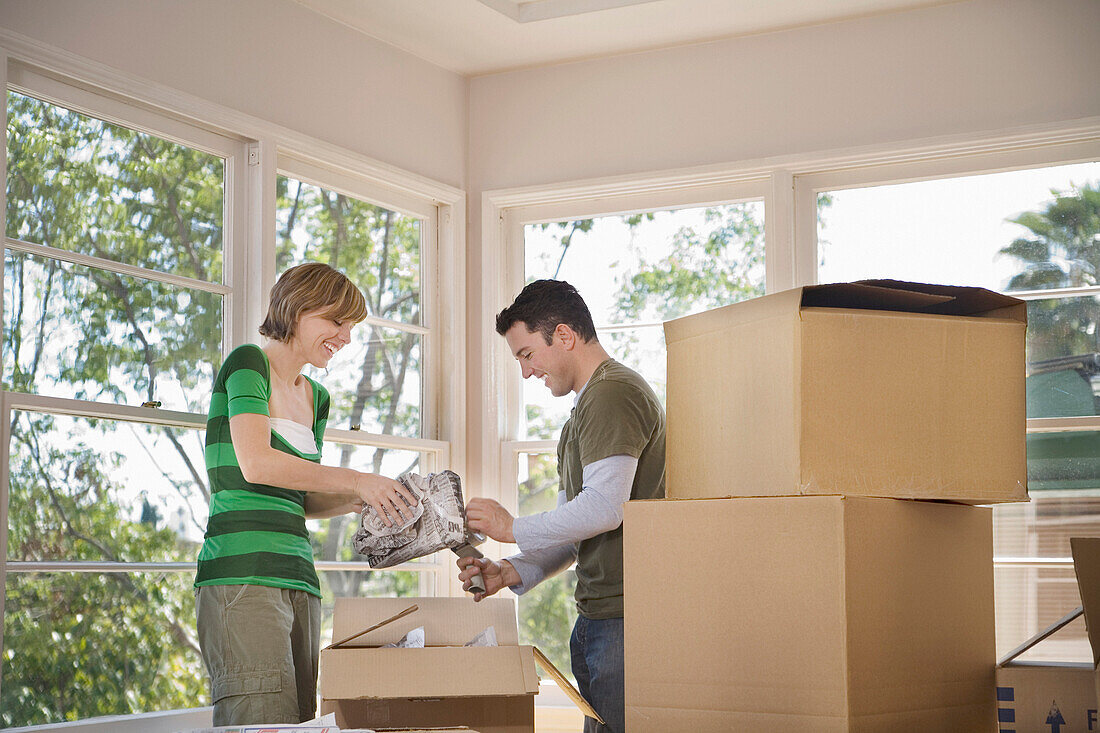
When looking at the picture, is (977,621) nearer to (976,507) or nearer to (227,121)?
(976,507)

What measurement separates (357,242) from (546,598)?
1.18 meters

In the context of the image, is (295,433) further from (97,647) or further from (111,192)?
(111,192)

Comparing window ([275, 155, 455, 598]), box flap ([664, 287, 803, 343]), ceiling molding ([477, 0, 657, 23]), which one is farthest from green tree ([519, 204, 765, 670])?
box flap ([664, 287, 803, 343])

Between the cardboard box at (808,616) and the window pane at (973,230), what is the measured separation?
165 centimetres

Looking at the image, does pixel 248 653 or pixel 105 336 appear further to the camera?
pixel 105 336

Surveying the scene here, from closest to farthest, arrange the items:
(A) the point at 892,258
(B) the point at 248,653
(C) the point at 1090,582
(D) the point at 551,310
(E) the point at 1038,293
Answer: (C) the point at 1090,582
(B) the point at 248,653
(D) the point at 551,310
(E) the point at 1038,293
(A) the point at 892,258

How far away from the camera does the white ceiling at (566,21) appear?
3.17m

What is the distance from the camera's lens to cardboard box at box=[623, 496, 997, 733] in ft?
4.51

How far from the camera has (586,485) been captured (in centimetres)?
212

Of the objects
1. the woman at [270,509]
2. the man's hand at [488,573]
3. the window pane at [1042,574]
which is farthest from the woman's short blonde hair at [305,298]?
the window pane at [1042,574]

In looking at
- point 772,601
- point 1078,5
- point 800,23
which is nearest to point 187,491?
point 772,601

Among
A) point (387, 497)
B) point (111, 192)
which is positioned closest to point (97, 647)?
point (387, 497)

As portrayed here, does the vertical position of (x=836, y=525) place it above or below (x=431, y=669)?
above

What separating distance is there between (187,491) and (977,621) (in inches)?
70.5
